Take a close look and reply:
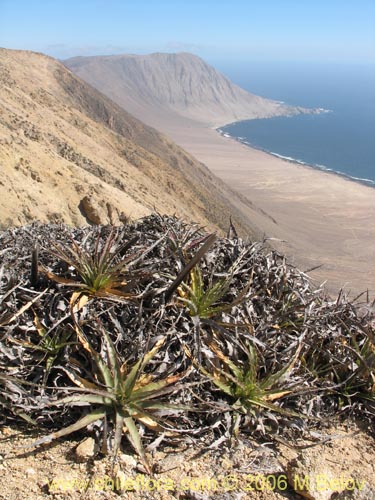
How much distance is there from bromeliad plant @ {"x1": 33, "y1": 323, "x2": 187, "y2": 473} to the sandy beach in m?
17.2

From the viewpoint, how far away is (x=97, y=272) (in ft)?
10.2

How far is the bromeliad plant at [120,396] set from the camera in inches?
96.0

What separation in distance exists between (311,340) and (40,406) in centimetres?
190

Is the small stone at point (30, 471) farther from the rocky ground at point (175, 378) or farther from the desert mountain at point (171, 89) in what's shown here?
the desert mountain at point (171, 89)

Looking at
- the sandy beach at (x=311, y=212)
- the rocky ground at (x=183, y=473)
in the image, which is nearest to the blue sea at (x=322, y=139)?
the sandy beach at (x=311, y=212)

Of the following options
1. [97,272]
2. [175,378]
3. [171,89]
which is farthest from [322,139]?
[175,378]

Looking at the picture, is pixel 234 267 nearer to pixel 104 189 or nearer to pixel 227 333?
pixel 227 333

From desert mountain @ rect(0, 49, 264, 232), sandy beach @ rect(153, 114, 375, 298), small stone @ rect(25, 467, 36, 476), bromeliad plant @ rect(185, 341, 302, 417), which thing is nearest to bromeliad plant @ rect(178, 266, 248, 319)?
bromeliad plant @ rect(185, 341, 302, 417)

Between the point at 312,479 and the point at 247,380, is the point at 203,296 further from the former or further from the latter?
the point at 312,479

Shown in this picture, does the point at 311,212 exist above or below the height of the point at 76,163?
below

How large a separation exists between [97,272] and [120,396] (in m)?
0.89

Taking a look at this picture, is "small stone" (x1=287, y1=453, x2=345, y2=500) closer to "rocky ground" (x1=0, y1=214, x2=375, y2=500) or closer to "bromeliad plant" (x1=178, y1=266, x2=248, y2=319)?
"rocky ground" (x1=0, y1=214, x2=375, y2=500)

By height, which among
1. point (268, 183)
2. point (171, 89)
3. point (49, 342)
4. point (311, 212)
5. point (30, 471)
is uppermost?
point (171, 89)

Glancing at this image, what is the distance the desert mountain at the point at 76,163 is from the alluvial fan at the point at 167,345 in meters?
0.91
